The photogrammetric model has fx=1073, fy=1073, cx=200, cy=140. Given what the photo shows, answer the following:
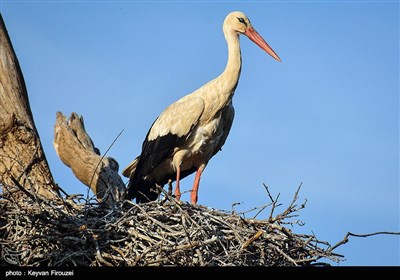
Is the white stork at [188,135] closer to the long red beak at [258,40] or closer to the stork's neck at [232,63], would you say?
the stork's neck at [232,63]

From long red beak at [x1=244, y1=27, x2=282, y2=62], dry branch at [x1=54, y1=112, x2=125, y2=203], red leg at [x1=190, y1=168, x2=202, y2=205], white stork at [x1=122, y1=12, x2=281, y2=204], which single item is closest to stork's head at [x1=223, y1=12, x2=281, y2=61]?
long red beak at [x1=244, y1=27, x2=282, y2=62]

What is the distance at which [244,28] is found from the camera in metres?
12.0

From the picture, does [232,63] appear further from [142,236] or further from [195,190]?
[142,236]

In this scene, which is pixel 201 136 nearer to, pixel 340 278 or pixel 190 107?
pixel 190 107

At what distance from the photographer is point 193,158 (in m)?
11.5

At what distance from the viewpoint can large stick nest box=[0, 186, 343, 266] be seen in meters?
8.54

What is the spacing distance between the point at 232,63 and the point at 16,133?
9.40 ft

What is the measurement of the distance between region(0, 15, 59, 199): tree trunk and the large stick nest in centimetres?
59

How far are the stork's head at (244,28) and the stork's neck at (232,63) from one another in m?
0.07

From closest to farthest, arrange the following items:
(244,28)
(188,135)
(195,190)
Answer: (188,135), (195,190), (244,28)

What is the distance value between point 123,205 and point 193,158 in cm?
233

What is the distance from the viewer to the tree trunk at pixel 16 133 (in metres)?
9.70

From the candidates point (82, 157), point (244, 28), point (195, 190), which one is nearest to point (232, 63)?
point (244, 28)

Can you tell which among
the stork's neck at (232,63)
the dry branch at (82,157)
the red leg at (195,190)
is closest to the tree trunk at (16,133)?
the dry branch at (82,157)
